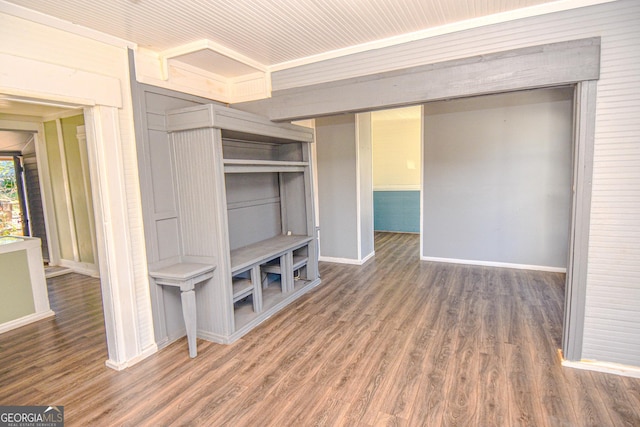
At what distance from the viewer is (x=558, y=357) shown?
2.54m

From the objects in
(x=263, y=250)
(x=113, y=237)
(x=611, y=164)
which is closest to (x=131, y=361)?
(x=113, y=237)

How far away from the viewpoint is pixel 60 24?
2.20m

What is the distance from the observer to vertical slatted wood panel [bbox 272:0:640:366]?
2.14 metres

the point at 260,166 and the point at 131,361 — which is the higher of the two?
the point at 260,166

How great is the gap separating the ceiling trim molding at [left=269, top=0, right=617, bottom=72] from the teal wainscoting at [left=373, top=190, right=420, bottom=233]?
5273mm

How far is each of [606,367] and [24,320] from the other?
207 inches

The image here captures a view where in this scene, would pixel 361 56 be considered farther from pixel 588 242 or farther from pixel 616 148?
pixel 588 242

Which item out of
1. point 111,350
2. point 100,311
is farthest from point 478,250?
point 100,311

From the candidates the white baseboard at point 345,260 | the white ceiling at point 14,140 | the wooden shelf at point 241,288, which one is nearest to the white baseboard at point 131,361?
the wooden shelf at point 241,288

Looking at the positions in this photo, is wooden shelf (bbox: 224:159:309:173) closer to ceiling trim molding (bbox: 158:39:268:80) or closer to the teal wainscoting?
ceiling trim molding (bbox: 158:39:268:80)

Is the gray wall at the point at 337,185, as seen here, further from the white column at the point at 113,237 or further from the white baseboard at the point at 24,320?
the white baseboard at the point at 24,320

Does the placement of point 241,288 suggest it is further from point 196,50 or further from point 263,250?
point 196,50

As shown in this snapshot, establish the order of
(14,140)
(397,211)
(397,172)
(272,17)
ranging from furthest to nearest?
(397,172) < (397,211) < (14,140) < (272,17)

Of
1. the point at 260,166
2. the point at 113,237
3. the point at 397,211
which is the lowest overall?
the point at 397,211
